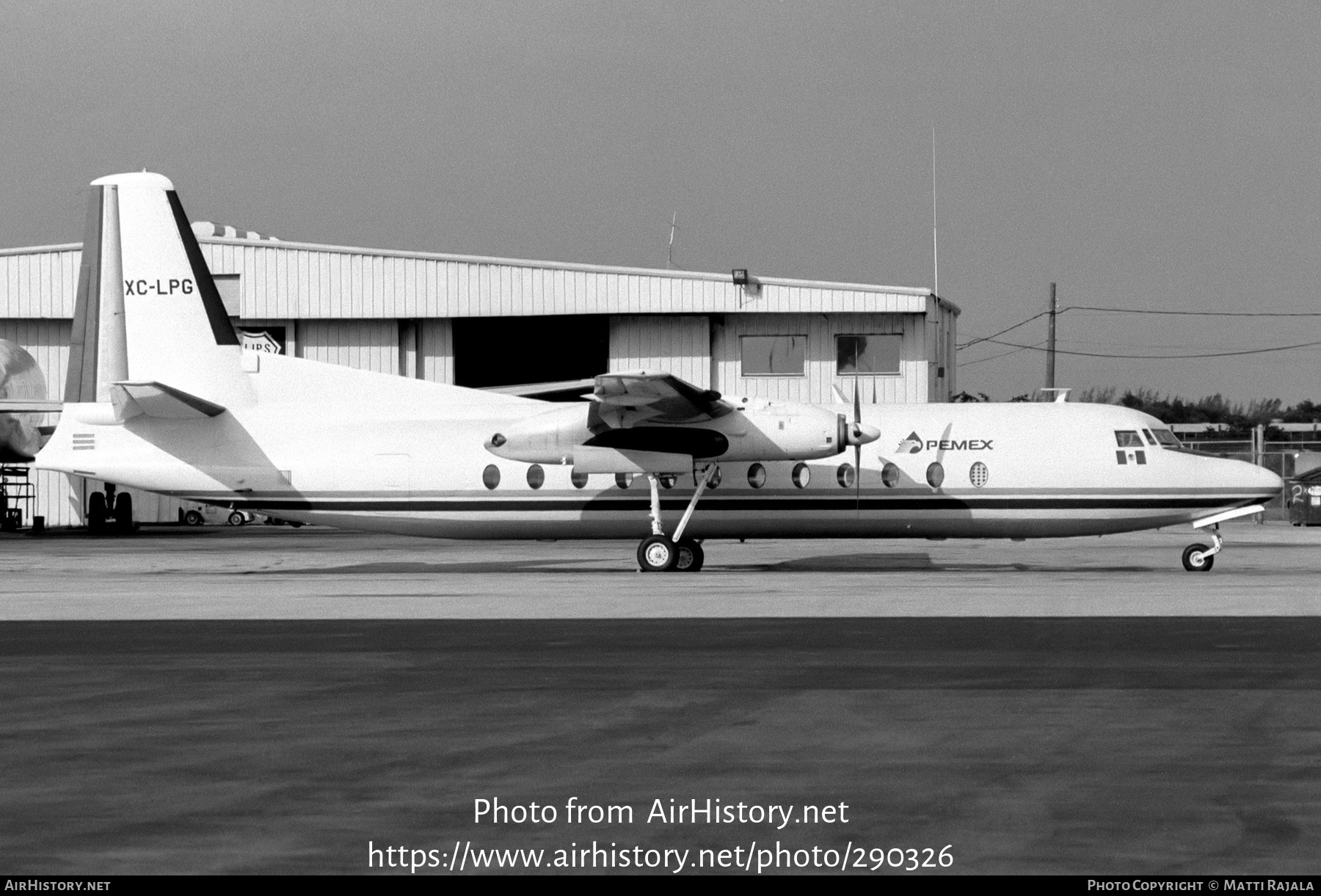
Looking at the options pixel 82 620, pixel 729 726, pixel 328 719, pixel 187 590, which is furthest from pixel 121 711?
pixel 187 590

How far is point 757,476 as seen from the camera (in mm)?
23281

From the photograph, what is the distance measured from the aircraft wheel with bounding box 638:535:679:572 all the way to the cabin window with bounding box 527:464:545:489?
210cm

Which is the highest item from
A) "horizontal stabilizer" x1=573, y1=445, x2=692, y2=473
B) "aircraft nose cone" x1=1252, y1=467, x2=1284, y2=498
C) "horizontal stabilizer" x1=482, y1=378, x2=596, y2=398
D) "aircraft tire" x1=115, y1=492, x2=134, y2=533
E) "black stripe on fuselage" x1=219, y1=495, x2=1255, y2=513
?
"horizontal stabilizer" x1=482, y1=378, x2=596, y2=398

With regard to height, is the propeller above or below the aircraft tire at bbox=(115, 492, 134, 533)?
above

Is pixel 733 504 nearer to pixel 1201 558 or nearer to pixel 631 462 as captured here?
pixel 631 462

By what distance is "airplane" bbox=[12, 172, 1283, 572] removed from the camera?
2280 cm

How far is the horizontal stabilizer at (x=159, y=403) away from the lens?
22.5m

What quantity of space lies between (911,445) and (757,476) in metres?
2.65

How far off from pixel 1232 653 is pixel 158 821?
8583 mm

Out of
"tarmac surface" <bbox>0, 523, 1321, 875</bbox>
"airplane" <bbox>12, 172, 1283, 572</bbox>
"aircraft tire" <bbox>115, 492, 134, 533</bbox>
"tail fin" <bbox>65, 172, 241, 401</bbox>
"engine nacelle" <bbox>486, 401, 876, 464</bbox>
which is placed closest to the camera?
"tarmac surface" <bbox>0, 523, 1321, 875</bbox>

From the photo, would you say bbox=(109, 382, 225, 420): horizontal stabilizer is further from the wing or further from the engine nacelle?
the wing

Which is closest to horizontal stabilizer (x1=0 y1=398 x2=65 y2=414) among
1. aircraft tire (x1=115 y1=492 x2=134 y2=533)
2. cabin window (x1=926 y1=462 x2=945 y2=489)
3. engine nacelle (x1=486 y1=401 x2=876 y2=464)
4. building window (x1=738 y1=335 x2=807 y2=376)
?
aircraft tire (x1=115 y1=492 x2=134 y2=533)

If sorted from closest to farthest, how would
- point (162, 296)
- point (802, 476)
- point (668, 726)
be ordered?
point (668, 726)
point (802, 476)
point (162, 296)

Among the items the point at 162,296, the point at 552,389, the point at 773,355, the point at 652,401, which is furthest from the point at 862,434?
the point at 773,355
